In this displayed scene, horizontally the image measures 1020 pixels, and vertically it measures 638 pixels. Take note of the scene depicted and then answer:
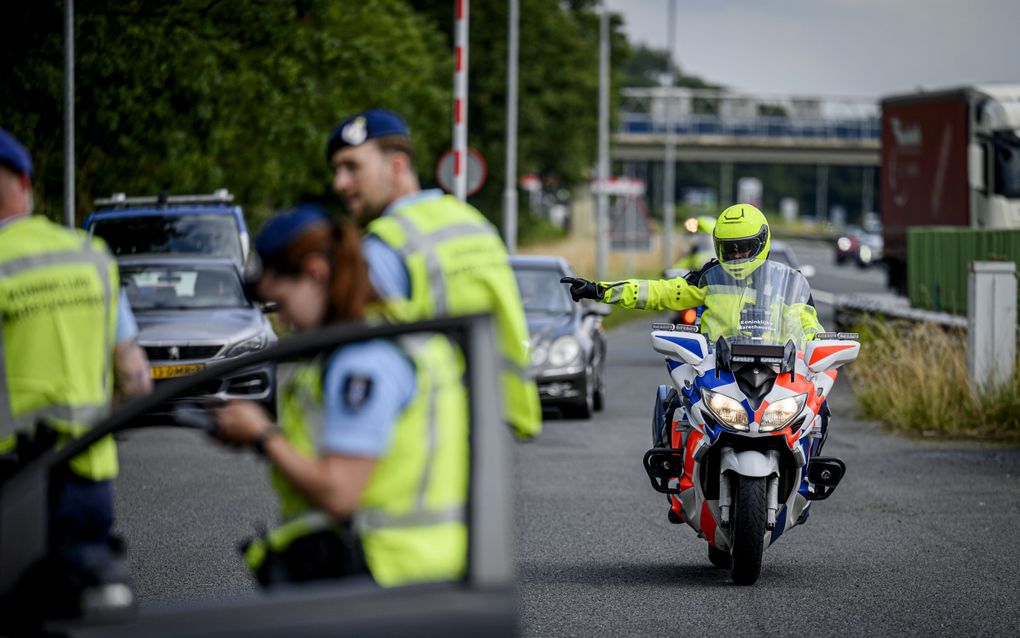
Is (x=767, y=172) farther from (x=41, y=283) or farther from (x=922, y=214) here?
(x=41, y=283)

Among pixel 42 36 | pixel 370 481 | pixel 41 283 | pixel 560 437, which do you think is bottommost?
pixel 560 437

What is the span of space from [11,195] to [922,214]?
91.2ft

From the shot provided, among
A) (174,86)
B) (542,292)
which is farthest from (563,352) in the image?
(174,86)

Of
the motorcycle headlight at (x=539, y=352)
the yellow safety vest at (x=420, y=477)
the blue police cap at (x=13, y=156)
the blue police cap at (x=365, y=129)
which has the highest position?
the blue police cap at (x=365, y=129)

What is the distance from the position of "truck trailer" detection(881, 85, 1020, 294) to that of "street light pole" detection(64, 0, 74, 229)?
12415 mm

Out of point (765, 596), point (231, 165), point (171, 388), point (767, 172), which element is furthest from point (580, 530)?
point (767, 172)

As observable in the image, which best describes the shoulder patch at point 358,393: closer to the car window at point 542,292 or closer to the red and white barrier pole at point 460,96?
the car window at point 542,292

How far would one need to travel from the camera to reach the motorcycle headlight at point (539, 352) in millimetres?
15818

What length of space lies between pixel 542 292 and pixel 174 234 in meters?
4.08

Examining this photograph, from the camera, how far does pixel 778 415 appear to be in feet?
25.1

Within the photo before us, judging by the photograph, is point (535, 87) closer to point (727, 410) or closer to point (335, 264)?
point (727, 410)

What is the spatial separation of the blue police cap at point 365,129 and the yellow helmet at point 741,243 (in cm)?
394

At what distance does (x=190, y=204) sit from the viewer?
63.2 feet

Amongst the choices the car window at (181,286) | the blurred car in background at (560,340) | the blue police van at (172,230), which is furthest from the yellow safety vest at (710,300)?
the blue police van at (172,230)
